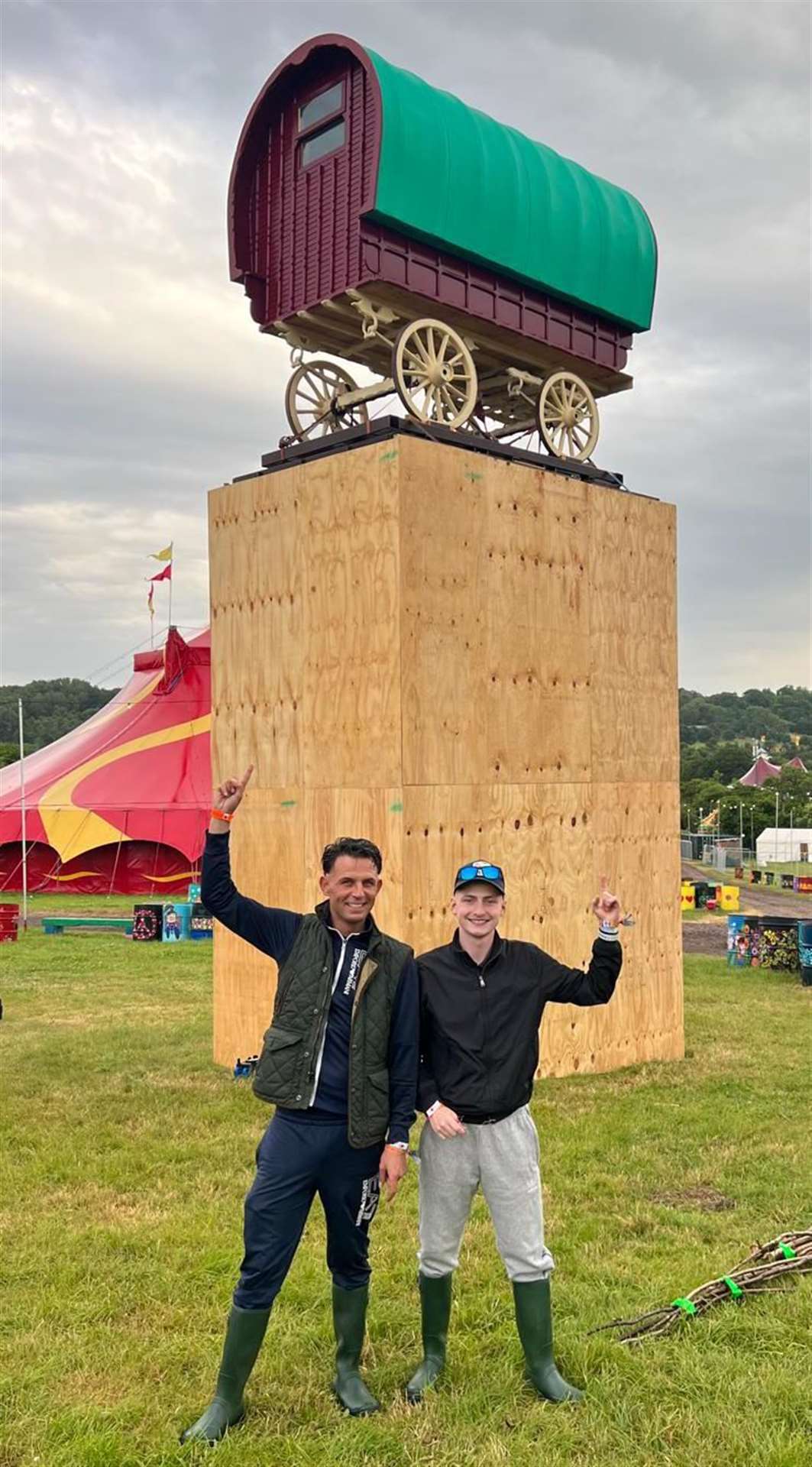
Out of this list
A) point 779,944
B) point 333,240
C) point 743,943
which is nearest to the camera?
point 333,240

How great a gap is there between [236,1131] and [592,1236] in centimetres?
247

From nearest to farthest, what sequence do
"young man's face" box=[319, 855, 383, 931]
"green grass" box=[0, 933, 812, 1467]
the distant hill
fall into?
"green grass" box=[0, 933, 812, 1467]
"young man's face" box=[319, 855, 383, 931]
the distant hill

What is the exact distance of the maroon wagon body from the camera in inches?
313

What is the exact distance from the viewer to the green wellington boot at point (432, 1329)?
365cm

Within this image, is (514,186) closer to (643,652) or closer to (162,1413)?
(643,652)

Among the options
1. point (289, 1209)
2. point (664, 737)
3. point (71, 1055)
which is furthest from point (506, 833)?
point (289, 1209)

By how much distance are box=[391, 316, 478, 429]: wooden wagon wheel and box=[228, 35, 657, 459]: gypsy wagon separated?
18 millimetres

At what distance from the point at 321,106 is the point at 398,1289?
7754mm

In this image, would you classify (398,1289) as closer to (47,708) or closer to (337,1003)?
(337,1003)

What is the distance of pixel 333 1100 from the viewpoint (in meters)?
3.46

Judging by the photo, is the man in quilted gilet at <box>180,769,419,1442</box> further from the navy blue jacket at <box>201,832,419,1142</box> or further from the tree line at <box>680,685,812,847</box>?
the tree line at <box>680,685,812,847</box>

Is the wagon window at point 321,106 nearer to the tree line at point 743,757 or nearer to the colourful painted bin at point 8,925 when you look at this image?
the colourful painted bin at point 8,925

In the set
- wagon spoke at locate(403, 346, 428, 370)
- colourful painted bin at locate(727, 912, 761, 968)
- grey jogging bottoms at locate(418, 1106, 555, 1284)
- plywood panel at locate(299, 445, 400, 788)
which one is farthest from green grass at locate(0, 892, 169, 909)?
grey jogging bottoms at locate(418, 1106, 555, 1284)

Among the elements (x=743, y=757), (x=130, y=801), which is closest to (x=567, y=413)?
(x=130, y=801)
